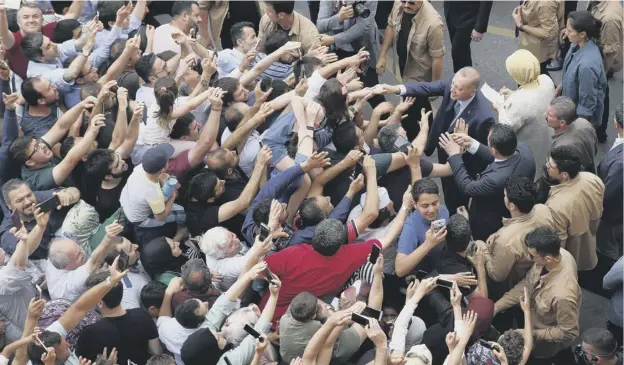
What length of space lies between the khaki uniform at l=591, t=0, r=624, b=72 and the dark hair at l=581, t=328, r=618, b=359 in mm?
3644

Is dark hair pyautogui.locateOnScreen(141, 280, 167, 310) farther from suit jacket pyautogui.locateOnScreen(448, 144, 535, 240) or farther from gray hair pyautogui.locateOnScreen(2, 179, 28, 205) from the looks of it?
suit jacket pyautogui.locateOnScreen(448, 144, 535, 240)

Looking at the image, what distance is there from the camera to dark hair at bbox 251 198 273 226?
22.8 feet

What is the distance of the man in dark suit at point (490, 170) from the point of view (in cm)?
730

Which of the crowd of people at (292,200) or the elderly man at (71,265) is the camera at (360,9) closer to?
the crowd of people at (292,200)

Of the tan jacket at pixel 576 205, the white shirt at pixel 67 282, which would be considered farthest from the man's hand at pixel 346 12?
the white shirt at pixel 67 282

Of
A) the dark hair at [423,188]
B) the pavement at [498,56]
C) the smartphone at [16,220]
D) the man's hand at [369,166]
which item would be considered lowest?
the pavement at [498,56]

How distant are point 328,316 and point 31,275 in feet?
7.60

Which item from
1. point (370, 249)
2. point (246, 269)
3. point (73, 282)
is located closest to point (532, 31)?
point (370, 249)

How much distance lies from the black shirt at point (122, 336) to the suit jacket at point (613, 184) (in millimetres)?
3890

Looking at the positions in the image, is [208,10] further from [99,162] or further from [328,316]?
[328,316]

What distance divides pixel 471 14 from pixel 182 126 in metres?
3.83

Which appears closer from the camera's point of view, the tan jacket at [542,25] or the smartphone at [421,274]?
the smartphone at [421,274]

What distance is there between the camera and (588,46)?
8.61 m

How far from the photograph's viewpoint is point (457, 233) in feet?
21.5
